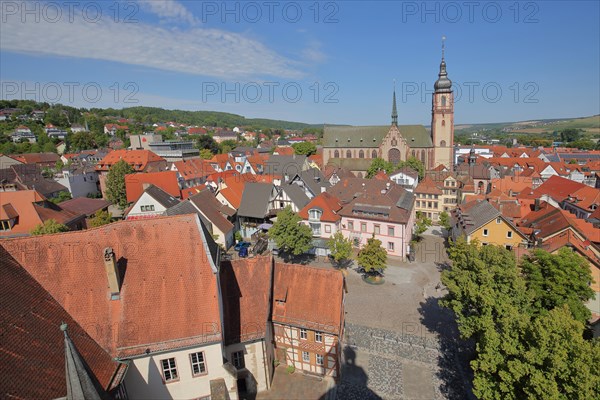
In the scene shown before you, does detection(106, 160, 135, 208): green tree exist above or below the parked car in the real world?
above

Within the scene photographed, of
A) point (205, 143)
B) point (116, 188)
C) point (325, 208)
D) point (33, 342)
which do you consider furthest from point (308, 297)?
point (205, 143)

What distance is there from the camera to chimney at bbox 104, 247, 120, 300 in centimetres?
1596

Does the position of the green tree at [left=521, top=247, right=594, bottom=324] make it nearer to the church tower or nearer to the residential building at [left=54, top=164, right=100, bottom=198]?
the church tower

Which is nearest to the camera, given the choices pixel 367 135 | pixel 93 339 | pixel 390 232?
pixel 93 339

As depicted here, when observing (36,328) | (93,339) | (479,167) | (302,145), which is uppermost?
(302,145)

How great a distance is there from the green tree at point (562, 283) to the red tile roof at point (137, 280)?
21.7m

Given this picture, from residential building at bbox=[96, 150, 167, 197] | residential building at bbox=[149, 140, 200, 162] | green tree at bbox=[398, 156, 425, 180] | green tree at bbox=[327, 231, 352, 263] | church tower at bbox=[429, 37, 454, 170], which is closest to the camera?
green tree at bbox=[327, 231, 352, 263]

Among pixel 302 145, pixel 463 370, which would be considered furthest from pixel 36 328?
pixel 302 145

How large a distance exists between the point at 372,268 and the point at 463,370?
1388 centimetres

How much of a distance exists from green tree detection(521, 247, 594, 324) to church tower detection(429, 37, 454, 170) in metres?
69.3

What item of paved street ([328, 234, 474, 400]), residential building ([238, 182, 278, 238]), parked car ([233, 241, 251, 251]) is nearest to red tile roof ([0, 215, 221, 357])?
paved street ([328, 234, 474, 400])

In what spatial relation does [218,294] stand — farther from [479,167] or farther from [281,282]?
[479,167]

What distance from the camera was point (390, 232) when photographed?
4103 cm

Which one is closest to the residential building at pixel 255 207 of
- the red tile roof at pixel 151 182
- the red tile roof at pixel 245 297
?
the red tile roof at pixel 151 182
